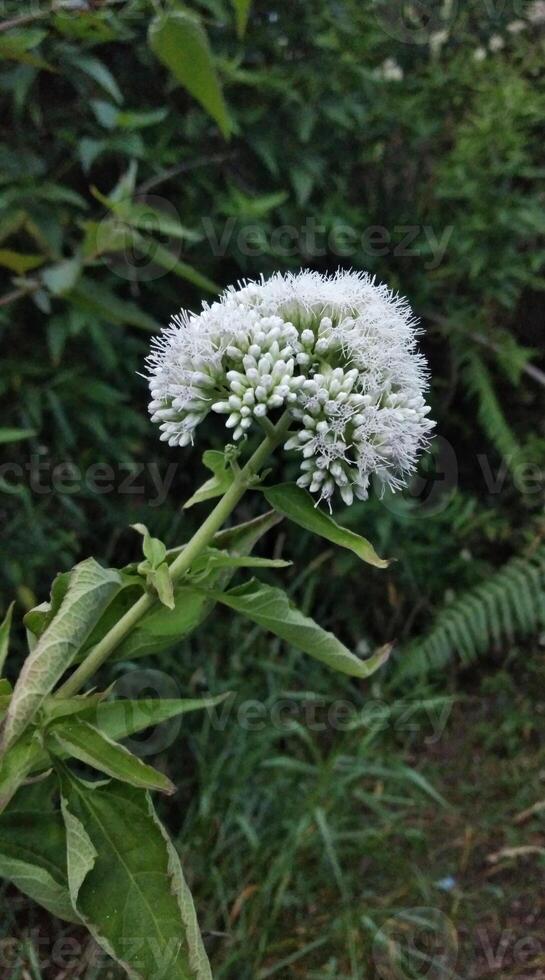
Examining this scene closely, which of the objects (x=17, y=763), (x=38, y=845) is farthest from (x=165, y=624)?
(x=38, y=845)

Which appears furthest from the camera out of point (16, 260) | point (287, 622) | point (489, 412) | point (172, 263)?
point (489, 412)

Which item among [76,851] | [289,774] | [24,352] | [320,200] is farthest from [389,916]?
[320,200]

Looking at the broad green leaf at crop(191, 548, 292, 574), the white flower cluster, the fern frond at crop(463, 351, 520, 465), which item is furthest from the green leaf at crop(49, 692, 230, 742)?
the fern frond at crop(463, 351, 520, 465)

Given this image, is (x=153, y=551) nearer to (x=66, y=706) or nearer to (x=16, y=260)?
(x=66, y=706)

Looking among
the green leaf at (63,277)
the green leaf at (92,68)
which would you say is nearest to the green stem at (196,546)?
the green leaf at (63,277)

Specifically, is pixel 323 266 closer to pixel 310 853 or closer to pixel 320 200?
pixel 320 200

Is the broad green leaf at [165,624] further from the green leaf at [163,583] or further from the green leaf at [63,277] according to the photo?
the green leaf at [63,277]
